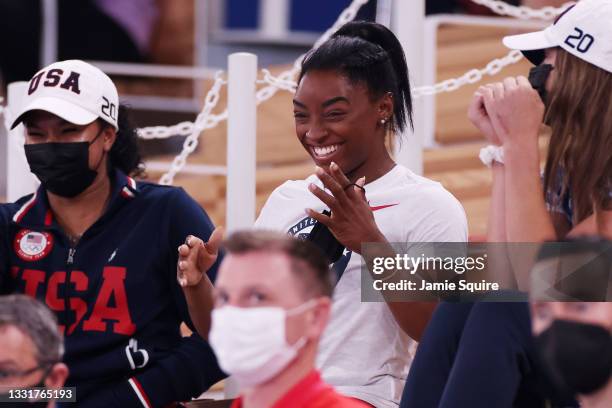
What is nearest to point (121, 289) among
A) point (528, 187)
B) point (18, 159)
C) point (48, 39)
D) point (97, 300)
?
point (97, 300)

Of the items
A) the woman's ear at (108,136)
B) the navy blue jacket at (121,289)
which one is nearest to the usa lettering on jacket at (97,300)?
the navy blue jacket at (121,289)

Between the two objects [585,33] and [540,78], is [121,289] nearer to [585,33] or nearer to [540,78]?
[540,78]

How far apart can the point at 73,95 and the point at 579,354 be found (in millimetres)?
1587

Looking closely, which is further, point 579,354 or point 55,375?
point 55,375

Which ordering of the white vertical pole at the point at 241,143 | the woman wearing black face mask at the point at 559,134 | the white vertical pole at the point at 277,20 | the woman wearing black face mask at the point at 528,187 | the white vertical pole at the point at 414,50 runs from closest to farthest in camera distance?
1. the woman wearing black face mask at the point at 528,187
2. the woman wearing black face mask at the point at 559,134
3. the white vertical pole at the point at 241,143
4. the white vertical pole at the point at 414,50
5. the white vertical pole at the point at 277,20

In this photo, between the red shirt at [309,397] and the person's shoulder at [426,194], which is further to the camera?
the person's shoulder at [426,194]

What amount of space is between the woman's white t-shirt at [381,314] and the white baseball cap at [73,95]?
2.44ft

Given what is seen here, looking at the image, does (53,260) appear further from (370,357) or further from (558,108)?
(558,108)

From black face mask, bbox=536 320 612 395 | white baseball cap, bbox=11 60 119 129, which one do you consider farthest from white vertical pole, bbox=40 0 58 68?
black face mask, bbox=536 320 612 395

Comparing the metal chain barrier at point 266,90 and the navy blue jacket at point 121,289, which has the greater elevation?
the metal chain barrier at point 266,90

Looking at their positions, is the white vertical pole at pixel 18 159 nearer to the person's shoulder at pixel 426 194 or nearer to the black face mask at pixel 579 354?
the person's shoulder at pixel 426 194

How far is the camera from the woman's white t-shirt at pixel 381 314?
3.04 meters

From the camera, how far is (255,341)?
7.43 feet

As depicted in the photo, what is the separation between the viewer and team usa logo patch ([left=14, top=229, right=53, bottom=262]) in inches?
134
